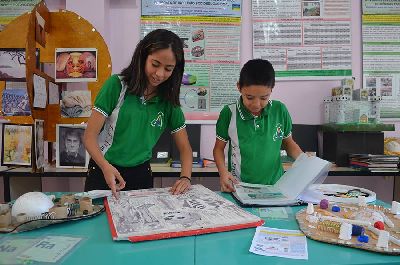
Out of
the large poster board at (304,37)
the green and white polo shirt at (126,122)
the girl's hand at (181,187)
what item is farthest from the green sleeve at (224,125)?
the large poster board at (304,37)

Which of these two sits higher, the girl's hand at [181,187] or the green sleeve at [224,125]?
the green sleeve at [224,125]

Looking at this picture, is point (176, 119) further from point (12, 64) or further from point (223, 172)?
point (12, 64)

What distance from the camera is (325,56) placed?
2.62 metres

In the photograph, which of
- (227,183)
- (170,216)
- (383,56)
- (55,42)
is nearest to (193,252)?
(170,216)

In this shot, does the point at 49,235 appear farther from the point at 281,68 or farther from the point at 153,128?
the point at 281,68

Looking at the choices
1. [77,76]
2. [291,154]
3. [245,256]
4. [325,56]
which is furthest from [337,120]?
[245,256]

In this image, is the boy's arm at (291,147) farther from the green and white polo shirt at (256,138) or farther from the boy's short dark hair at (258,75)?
the boy's short dark hair at (258,75)

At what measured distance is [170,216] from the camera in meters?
0.85

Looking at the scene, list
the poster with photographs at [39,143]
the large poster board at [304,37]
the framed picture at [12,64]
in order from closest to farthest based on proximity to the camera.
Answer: the poster with photographs at [39,143], the framed picture at [12,64], the large poster board at [304,37]

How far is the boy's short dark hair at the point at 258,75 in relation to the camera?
4.51 feet

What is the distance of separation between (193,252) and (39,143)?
1824 millimetres

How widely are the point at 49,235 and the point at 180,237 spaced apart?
0.30 meters

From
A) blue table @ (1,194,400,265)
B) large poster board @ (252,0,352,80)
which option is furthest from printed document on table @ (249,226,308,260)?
large poster board @ (252,0,352,80)

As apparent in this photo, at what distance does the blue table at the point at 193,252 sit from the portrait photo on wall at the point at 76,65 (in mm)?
1665
